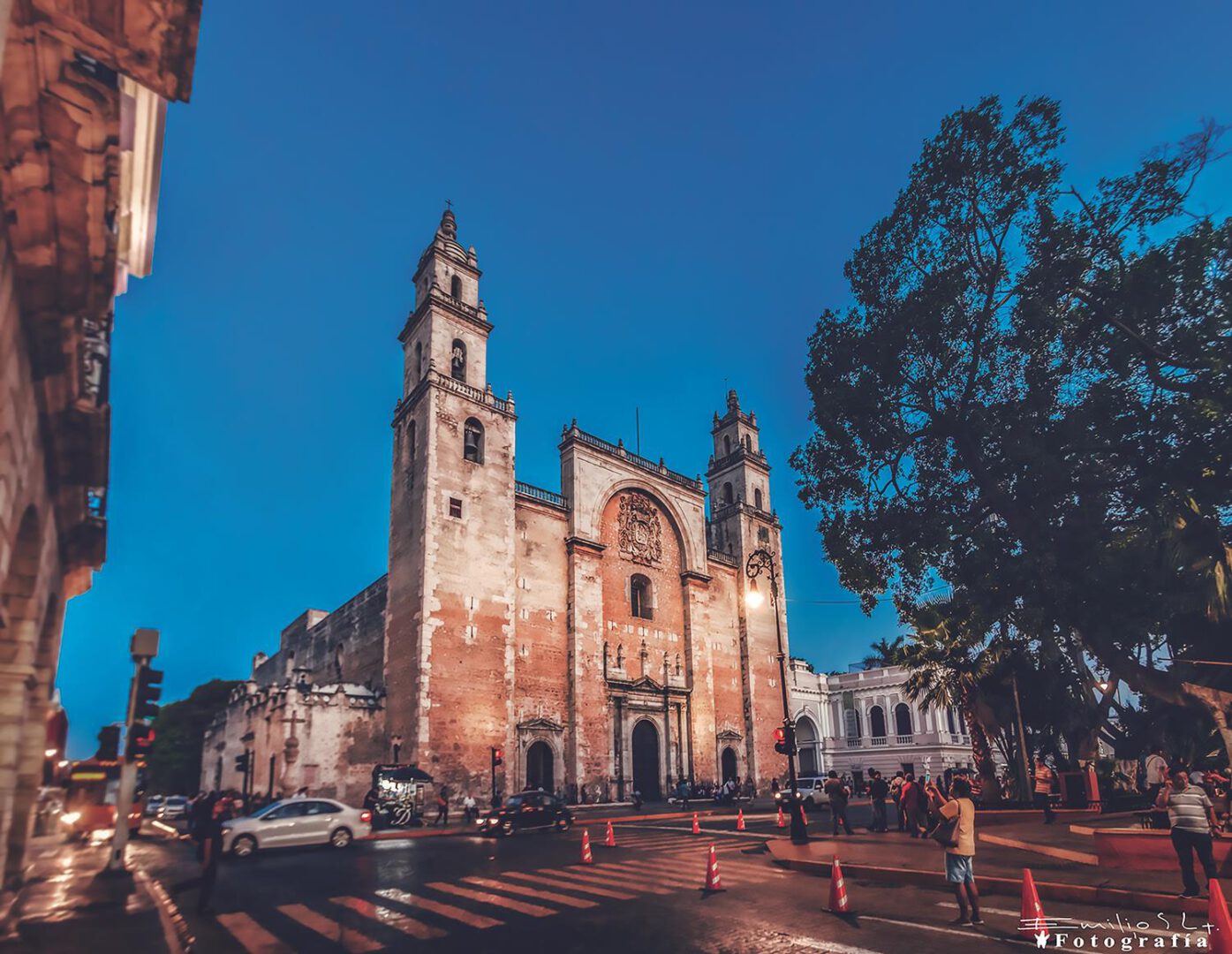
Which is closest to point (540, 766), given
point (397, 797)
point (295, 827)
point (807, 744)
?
point (397, 797)

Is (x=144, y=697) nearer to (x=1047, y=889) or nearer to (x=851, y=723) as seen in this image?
(x=1047, y=889)

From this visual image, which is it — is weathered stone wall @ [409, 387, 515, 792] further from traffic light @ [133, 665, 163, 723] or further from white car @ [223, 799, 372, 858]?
traffic light @ [133, 665, 163, 723]

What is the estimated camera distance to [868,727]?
170 feet

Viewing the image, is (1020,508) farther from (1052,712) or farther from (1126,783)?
(1126,783)

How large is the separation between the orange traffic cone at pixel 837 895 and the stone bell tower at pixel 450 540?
74.8 ft

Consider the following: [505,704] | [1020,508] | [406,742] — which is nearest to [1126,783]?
[1020,508]

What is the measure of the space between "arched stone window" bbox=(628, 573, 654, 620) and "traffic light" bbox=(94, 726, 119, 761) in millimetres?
27403

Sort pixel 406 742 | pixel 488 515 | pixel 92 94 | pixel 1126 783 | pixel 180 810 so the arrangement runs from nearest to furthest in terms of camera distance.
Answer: pixel 92 94 < pixel 1126 783 < pixel 406 742 < pixel 488 515 < pixel 180 810

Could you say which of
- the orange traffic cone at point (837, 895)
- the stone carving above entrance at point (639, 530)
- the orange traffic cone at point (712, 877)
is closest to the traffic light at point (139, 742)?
the orange traffic cone at point (712, 877)

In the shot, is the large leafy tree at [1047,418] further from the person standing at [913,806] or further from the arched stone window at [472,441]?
the arched stone window at [472,441]

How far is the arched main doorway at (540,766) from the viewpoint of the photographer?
33281 millimetres

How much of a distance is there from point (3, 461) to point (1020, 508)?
16.9 meters

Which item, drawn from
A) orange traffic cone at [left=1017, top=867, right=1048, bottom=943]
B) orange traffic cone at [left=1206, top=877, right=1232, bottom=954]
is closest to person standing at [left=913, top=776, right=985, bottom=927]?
orange traffic cone at [left=1017, top=867, right=1048, bottom=943]

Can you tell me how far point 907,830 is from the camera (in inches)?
729
